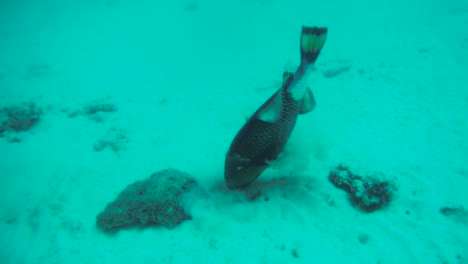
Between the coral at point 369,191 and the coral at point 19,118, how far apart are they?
316 inches

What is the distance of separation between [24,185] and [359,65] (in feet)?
30.5

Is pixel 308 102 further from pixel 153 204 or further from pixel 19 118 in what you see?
pixel 19 118

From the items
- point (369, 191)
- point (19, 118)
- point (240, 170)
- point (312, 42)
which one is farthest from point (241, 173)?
point (19, 118)

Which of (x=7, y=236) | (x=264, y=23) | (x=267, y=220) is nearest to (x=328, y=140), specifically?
(x=267, y=220)

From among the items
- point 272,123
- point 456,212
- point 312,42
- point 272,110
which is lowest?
point 456,212

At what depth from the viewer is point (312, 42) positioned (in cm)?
308

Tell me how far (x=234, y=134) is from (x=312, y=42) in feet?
9.48

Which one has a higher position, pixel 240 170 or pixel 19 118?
pixel 240 170

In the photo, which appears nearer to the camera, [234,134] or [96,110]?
[234,134]

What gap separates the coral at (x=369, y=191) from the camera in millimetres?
3266

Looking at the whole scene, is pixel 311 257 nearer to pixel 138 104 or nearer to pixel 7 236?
pixel 7 236

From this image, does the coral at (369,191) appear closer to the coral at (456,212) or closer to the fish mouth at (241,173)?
the coral at (456,212)

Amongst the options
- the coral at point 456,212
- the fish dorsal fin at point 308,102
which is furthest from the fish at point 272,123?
the coral at point 456,212

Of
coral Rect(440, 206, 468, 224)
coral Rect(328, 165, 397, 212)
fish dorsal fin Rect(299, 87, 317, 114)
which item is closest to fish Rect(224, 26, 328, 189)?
fish dorsal fin Rect(299, 87, 317, 114)
